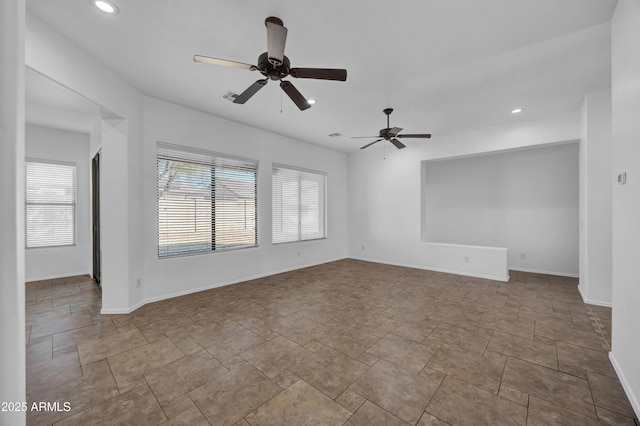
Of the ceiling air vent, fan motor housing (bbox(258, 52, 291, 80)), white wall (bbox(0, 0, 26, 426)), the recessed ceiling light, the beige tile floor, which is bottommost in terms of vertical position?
the beige tile floor

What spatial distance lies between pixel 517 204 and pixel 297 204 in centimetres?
502

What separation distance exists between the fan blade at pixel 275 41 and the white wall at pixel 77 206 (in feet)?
18.5

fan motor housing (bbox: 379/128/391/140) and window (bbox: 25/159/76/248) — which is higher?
fan motor housing (bbox: 379/128/391/140)

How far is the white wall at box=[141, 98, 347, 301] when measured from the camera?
3777mm

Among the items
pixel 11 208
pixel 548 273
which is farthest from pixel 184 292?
pixel 548 273

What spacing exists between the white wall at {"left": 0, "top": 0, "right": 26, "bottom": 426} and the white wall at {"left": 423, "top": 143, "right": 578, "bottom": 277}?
269 inches

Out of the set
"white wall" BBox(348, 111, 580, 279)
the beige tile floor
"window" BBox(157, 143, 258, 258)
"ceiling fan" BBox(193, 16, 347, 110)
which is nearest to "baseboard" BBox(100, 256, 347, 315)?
the beige tile floor

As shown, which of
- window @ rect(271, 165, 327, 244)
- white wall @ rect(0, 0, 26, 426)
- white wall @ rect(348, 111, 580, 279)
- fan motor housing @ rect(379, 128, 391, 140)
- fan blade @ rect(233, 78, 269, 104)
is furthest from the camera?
window @ rect(271, 165, 327, 244)

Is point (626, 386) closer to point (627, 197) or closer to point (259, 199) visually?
point (627, 197)

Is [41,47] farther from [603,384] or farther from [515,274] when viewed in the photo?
[515,274]

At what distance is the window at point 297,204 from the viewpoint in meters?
5.68

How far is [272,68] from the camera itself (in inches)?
89.2

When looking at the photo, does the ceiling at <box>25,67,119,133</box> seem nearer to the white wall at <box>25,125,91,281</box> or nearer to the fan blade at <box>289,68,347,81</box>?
the white wall at <box>25,125,91,281</box>

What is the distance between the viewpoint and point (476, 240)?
629 cm
